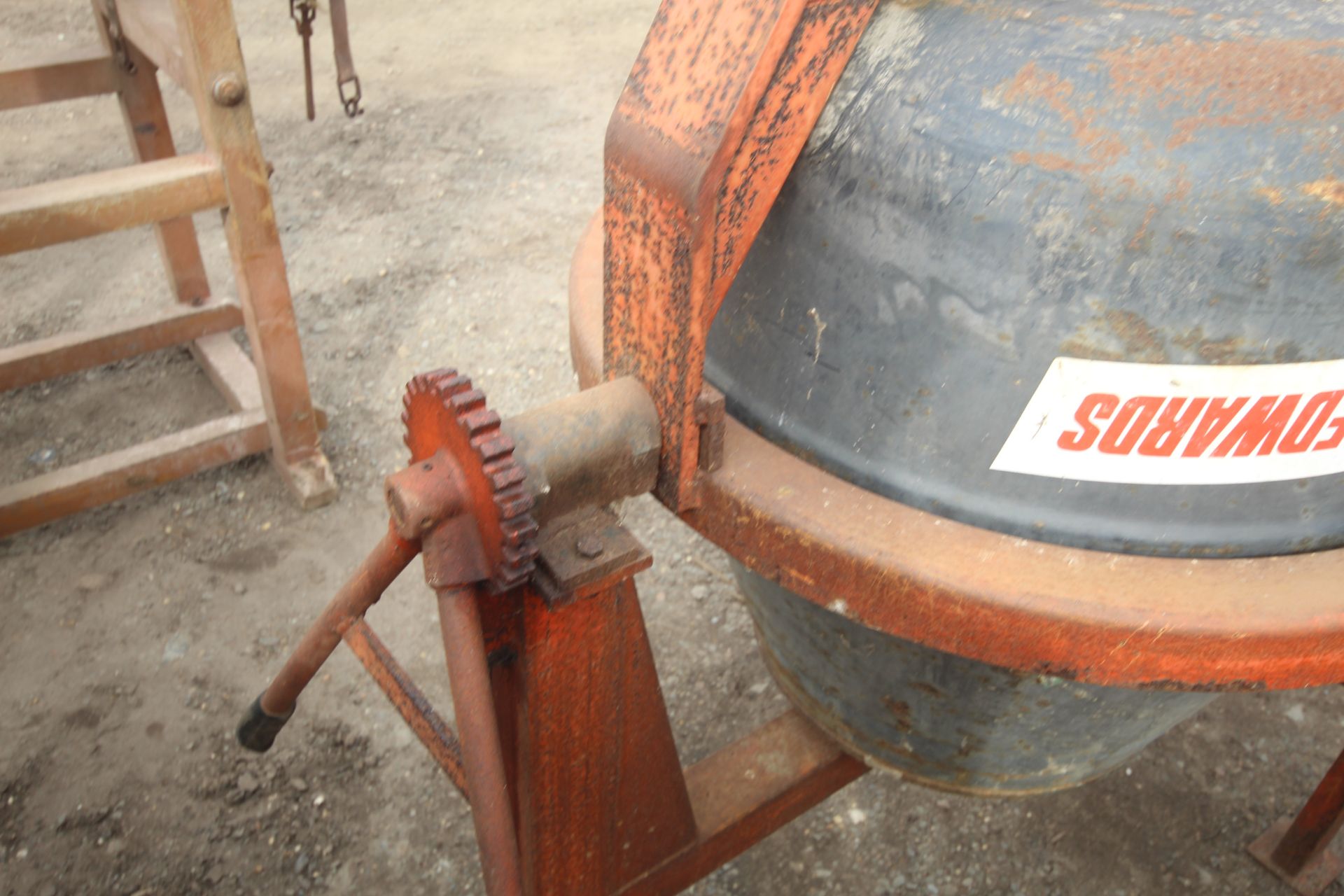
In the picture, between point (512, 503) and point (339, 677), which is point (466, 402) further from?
point (339, 677)

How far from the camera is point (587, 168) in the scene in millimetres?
4336

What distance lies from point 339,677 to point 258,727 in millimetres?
905

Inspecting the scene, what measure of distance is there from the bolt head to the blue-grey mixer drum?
0.73ft

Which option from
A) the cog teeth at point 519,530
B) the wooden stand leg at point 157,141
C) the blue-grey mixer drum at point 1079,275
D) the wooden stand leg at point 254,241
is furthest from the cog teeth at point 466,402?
the wooden stand leg at point 157,141

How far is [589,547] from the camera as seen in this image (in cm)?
98

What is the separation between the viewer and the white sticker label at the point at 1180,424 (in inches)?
34.4

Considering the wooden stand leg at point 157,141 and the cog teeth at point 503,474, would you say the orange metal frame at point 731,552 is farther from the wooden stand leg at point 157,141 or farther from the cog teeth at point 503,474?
the wooden stand leg at point 157,141

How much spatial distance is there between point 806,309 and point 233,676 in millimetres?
1813

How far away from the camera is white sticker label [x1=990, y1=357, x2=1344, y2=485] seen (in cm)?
87

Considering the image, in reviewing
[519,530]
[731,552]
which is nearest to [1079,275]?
[731,552]

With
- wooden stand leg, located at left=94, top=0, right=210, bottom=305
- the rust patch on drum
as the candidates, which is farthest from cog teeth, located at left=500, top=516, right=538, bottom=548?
wooden stand leg, located at left=94, top=0, right=210, bottom=305

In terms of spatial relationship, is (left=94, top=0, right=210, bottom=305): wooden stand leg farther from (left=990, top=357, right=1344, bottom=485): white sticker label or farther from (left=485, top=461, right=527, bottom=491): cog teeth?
(left=990, top=357, right=1344, bottom=485): white sticker label

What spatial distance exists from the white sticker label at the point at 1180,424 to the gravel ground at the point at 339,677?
1.26 metres

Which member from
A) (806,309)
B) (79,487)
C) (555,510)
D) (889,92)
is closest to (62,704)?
(79,487)
